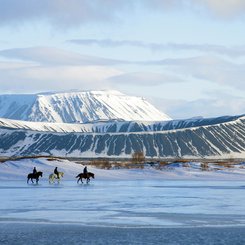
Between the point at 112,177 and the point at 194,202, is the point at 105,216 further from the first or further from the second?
the point at 112,177

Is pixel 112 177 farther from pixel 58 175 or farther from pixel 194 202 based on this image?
pixel 194 202

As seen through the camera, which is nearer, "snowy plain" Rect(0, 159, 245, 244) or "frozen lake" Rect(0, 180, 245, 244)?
"snowy plain" Rect(0, 159, 245, 244)

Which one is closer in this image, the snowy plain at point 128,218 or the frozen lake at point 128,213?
the snowy plain at point 128,218

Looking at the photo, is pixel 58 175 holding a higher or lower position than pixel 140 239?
higher

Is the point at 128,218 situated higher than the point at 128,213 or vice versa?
the point at 128,213

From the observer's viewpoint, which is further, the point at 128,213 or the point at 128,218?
the point at 128,213

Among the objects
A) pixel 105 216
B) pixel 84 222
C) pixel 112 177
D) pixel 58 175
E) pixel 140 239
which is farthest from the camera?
pixel 112 177

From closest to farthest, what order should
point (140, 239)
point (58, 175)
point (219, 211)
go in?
point (140, 239), point (219, 211), point (58, 175)

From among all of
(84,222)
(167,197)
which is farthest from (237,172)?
(84,222)

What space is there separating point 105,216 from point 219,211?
5093 mm

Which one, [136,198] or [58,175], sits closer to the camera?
[136,198]

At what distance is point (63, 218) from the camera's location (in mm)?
23875

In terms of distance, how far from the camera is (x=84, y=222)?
74.3ft

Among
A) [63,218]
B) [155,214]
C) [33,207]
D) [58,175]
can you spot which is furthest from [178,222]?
[58,175]
